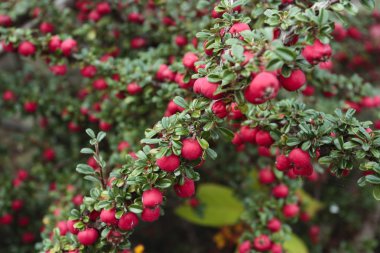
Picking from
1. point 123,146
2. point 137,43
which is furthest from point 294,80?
point 137,43

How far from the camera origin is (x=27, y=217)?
3404 millimetres

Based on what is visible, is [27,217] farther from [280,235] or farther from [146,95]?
[280,235]

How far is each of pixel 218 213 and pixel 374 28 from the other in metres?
2.64

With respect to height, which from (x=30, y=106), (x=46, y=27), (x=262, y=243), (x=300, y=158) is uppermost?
(x=46, y=27)

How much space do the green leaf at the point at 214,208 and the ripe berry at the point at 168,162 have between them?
1.80 meters

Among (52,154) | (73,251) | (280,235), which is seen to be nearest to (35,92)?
(52,154)

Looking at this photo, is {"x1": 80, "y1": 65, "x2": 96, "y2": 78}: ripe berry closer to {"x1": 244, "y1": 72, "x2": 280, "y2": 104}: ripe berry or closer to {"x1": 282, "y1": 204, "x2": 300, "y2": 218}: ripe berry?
{"x1": 282, "y1": 204, "x2": 300, "y2": 218}: ripe berry

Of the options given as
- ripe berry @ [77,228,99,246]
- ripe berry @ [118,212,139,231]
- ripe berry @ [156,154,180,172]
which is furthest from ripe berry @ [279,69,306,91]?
ripe berry @ [77,228,99,246]

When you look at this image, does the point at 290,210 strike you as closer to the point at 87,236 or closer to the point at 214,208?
the point at 214,208

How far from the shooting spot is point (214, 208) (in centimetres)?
361

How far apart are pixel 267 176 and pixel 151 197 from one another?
4.20ft

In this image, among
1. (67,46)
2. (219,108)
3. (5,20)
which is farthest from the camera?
(5,20)

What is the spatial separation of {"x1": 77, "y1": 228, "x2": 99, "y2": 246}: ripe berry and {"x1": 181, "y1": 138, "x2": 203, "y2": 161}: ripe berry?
21.0 inches

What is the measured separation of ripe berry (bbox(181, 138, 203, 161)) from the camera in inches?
59.0
